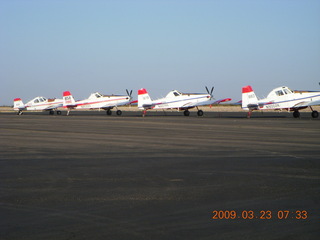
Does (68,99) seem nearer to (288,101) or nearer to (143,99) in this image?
(143,99)

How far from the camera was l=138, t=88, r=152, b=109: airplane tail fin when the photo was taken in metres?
53.8

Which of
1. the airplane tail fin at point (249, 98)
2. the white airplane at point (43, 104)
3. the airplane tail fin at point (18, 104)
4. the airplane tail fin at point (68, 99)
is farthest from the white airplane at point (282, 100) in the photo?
the airplane tail fin at point (18, 104)

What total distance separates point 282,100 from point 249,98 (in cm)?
292

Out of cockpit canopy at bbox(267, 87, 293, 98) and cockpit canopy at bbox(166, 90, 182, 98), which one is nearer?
cockpit canopy at bbox(267, 87, 293, 98)

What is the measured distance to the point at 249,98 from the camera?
4406 cm

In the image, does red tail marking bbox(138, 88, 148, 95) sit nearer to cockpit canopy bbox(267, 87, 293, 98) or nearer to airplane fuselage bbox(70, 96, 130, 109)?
airplane fuselage bbox(70, 96, 130, 109)

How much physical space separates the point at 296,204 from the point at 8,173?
6243mm

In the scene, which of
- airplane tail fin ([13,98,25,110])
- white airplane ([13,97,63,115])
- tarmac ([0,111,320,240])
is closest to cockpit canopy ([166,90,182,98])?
white airplane ([13,97,63,115])

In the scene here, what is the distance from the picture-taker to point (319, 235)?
534cm
